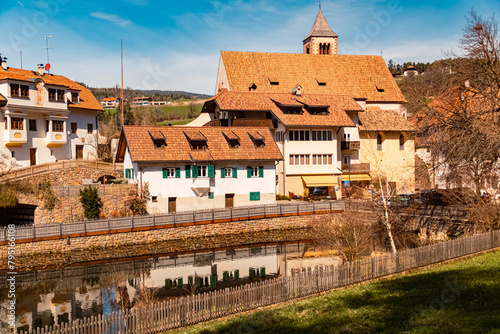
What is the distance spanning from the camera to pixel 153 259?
32125mm

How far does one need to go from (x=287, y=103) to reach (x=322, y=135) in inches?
198

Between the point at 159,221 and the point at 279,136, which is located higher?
the point at 279,136

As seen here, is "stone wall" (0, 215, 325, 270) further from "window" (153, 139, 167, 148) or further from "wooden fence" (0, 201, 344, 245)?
"window" (153, 139, 167, 148)

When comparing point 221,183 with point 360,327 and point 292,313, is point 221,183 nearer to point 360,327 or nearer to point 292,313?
point 292,313

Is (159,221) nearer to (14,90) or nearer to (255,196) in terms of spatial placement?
(255,196)

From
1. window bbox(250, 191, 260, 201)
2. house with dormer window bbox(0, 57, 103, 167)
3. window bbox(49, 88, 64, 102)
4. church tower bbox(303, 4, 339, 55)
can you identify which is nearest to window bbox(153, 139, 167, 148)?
window bbox(250, 191, 260, 201)

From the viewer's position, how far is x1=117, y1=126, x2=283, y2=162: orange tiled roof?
40.1 m

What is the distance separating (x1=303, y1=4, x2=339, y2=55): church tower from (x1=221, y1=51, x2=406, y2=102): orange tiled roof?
9865mm

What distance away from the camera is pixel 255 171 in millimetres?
43906

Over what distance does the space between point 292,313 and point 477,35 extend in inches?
841

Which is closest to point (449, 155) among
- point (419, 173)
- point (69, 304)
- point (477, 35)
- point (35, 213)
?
point (419, 173)

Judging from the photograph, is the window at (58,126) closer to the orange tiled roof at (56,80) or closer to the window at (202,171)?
the orange tiled roof at (56,80)

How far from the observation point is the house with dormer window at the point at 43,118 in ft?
135

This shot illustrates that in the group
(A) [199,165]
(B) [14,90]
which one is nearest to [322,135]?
(A) [199,165]
